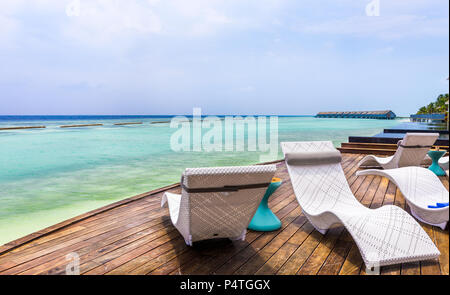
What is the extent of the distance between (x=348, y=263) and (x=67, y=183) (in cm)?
626

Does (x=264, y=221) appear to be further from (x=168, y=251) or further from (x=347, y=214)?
(x=168, y=251)

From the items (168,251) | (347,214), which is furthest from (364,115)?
(168,251)

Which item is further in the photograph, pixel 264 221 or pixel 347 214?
pixel 264 221

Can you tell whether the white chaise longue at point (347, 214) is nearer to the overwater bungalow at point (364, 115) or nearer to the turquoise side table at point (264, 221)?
the turquoise side table at point (264, 221)

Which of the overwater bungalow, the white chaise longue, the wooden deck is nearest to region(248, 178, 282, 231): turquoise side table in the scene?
the wooden deck

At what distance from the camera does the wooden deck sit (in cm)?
199

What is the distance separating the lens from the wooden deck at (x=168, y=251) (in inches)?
78.3

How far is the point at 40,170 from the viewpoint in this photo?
851cm

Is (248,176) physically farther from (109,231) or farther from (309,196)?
(109,231)

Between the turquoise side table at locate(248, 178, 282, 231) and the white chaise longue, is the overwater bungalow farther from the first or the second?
the turquoise side table at locate(248, 178, 282, 231)

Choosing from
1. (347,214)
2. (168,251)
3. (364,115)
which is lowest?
(168,251)

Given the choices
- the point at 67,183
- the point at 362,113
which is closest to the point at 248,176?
the point at 67,183

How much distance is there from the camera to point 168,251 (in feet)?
7.43
